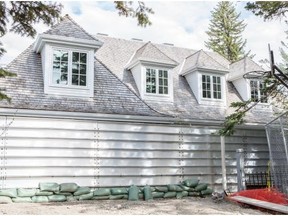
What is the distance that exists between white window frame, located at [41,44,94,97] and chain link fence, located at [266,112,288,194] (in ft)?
18.7

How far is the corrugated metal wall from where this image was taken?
9430mm

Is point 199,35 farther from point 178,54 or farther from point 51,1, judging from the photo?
point 51,1

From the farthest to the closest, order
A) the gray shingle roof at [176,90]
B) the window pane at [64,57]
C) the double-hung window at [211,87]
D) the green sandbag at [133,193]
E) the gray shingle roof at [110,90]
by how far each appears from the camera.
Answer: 1. the double-hung window at [211,87]
2. the gray shingle roof at [176,90]
3. the window pane at [64,57]
4. the gray shingle roof at [110,90]
5. the green sandbag at [133,193]

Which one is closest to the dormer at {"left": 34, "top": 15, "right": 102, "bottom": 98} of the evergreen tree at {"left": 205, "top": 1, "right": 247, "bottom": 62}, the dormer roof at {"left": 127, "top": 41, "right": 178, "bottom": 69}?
the dormer roof at {"left": 127, "top": 41, "right": 178, "bottom": 69}

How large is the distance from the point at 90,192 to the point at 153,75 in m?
5.19

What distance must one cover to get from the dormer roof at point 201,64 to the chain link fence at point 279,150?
16.1 feet

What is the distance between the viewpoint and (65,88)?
35.4 ft

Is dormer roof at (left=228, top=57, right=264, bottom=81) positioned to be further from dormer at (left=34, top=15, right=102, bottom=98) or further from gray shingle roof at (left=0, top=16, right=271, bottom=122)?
dormer at (left=34, top=15, right=102, bottom=98)

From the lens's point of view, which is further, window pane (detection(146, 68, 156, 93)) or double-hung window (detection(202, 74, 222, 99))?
double-hung window (detection(202, 74, 222, 99))

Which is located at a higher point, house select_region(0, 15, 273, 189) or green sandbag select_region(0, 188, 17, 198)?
house select_region(0, 15, 273, 189)

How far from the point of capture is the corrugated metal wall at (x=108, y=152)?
9.43 metres

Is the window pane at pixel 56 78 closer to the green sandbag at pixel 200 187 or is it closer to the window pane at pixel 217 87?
the green sandbag at pixel 200 187

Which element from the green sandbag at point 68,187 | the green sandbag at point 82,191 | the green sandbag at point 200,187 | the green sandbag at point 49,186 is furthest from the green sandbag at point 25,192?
the green sandbag at point 200,187

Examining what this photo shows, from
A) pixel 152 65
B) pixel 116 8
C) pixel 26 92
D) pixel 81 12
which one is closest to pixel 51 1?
pixel 116 8
